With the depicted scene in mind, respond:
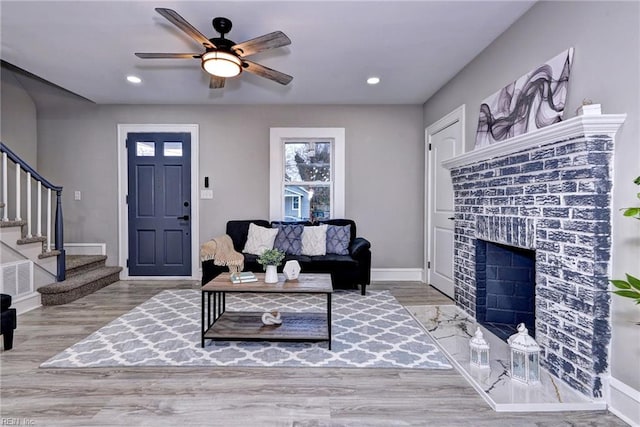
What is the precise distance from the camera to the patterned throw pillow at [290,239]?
13.3 ft

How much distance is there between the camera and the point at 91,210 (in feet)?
15.1

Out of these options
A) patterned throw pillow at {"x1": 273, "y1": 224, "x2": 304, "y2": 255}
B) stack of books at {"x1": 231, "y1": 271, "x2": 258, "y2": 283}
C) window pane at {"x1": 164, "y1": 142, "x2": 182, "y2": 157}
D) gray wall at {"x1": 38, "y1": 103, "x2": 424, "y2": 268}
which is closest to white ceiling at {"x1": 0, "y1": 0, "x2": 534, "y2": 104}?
gray wall at {"x1": 38, "y1": 103, "x2": 424, "y2": 268}

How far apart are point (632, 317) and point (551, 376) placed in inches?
23.9

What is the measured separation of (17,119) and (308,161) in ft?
12.9

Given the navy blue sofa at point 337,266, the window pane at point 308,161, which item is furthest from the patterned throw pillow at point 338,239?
the window pane at point 308,161

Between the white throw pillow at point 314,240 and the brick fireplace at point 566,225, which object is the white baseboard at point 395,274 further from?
the brick fireplace at point 566,225

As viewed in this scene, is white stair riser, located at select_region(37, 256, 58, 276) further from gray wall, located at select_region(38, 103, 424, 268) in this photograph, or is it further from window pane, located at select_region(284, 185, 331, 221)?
window pane, located at select_region(284, 185, 331, 221)

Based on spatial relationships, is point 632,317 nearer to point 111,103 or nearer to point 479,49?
point 479,49

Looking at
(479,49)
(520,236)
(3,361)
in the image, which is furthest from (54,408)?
(479,49)

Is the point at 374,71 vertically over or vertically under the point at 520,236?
over

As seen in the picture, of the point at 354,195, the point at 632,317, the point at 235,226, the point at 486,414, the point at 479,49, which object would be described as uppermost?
the point at 479,49

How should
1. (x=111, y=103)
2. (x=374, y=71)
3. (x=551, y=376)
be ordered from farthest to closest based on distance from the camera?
(x=111, y=103) → (x=374, y=71) → (x=551, y=376)

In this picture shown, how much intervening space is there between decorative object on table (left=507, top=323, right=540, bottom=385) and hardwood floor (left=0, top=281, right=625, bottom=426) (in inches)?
9.6

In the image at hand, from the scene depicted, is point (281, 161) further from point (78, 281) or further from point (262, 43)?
point (78, 281)
